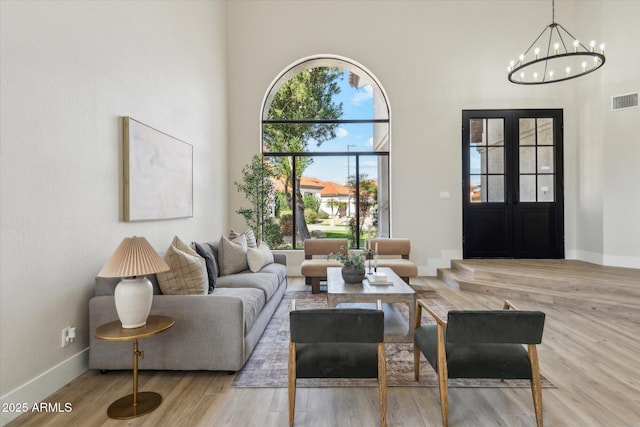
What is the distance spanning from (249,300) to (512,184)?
215 inches

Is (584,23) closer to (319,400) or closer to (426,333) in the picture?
(426,333)

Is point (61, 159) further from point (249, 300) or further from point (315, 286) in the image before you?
point (315, 286)

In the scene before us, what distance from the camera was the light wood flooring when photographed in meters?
2.16

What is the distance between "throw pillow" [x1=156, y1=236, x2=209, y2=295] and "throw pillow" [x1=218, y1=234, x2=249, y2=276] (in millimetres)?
1297

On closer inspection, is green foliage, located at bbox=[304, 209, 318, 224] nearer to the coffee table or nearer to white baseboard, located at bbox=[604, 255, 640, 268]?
the coffee table

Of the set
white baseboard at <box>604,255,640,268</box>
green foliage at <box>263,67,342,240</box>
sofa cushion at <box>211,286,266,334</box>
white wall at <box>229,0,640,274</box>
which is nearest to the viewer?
sofa cushion at <box>211,286,266,334</box>

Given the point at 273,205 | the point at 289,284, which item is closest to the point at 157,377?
the point at 289,284

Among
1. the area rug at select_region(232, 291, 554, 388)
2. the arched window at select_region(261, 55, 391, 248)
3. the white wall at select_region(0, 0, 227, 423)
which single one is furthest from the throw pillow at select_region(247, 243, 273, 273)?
the arched window at select_region(261, 55, 391, 248)

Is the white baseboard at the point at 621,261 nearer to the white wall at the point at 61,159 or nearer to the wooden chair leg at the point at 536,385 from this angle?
the wooden chair leg at the point at 536,385

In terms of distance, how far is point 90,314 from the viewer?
2.71 meters

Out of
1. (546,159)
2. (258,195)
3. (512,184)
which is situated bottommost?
(258,195)

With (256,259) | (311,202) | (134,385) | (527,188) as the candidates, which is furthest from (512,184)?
(134,385)

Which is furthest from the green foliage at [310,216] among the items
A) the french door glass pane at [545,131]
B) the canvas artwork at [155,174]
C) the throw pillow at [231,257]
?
the french door glass pane at [545,131]

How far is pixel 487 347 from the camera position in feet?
7.24
